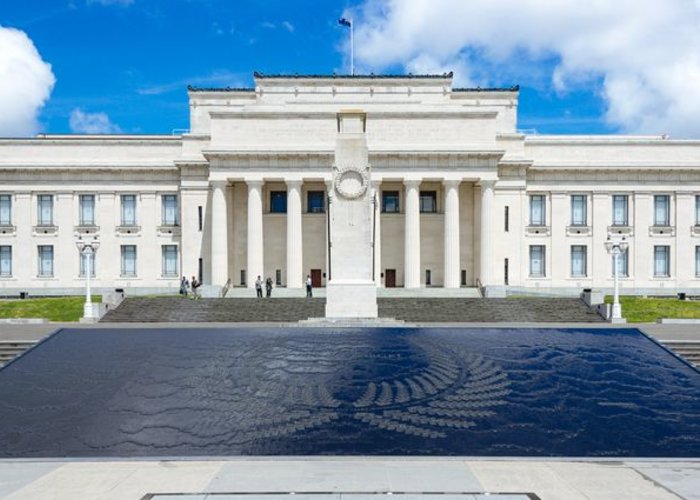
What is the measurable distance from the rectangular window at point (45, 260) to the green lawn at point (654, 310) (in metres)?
51.8

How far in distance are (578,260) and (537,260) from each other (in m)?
4.06

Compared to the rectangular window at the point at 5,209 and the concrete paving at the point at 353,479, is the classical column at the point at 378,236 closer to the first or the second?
the rectangular window at the point at 5,209

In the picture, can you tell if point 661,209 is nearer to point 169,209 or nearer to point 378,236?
point 378,236

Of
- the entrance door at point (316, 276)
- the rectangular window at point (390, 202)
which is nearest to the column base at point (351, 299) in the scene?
the entrance door at point (316, 276)

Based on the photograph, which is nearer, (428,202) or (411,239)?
(411,239)

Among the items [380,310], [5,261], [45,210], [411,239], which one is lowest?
[380,310]

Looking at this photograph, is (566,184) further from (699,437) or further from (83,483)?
(83,483)

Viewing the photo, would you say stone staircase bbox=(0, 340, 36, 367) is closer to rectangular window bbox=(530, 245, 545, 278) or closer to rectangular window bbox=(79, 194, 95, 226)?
rectangular window bbox=(79, 194, 95, 226)

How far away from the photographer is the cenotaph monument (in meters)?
31.0

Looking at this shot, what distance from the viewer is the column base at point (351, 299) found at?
3122cm

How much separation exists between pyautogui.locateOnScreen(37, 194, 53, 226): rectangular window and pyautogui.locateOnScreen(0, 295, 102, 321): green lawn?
15831 mm

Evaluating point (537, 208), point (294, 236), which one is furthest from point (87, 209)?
point (537, 208)

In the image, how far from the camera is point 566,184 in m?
61.2

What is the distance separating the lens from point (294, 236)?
5584 cm
